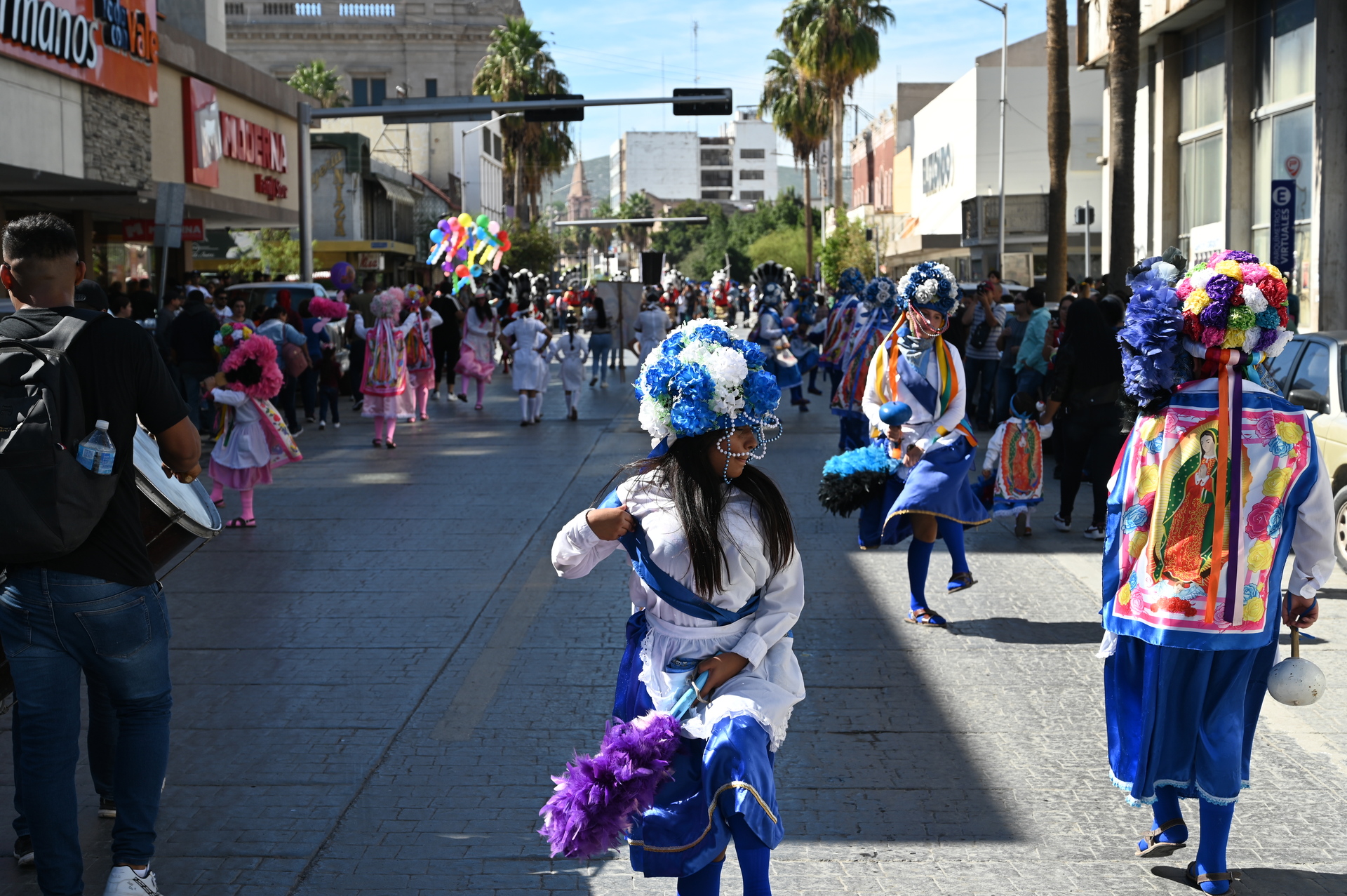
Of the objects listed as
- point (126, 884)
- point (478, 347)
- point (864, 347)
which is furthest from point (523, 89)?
point (126, 884)

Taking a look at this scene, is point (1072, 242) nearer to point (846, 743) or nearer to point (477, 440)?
point (477, 440)

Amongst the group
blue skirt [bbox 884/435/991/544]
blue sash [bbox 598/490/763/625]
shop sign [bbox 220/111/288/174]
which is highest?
shop sign [bbox 220/111/288/174]

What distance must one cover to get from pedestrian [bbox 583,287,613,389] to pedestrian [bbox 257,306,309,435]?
9587mm

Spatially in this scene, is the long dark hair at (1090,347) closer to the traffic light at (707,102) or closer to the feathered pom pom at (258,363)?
the feathered pom pom at (258,363)

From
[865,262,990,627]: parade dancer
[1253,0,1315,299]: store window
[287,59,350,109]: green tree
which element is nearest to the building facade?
[1253,0,1315,299]: store window

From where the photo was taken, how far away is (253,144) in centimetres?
2916

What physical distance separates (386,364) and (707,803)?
43.4ft

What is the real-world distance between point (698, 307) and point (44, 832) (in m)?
51.1

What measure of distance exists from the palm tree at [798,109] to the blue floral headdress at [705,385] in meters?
57.2

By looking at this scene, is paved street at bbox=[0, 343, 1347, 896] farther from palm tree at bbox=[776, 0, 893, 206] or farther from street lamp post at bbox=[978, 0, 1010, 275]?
palm tree at bbox=[776, 0, 893, 206]

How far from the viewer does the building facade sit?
18.5 meters

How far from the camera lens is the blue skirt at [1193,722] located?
4.38 meters

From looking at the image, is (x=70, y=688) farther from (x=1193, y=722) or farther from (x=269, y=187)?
(x=269, y=187)

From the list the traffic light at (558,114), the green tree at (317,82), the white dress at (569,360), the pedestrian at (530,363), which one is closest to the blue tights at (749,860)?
the pedestrian at (530,363)
